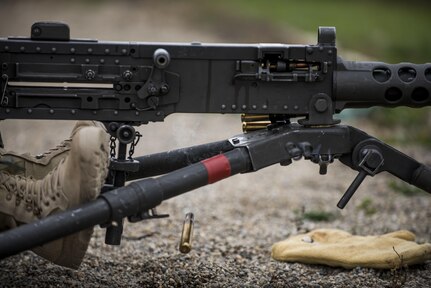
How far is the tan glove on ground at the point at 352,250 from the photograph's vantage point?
16.2 ft

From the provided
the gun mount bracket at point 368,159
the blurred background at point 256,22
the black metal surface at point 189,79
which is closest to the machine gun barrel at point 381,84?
the black metal surface at point 189,79

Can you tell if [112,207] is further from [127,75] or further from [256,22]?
[256,22]

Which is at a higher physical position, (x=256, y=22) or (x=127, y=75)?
(x=256, y=22)

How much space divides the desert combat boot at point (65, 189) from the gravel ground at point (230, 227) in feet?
1.64

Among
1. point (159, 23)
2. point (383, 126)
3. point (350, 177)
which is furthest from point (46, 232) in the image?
point (159, 23)

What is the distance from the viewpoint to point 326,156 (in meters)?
4.30

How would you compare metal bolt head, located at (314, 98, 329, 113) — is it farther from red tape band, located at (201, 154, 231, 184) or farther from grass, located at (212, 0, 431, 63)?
grass, located at (212, 0, 431, 63)

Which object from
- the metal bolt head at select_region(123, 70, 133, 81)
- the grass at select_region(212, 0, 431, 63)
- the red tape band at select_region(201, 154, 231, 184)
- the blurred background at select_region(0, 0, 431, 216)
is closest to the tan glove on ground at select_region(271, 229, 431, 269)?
the red tape band at select_region(201, 154, 231, 184)

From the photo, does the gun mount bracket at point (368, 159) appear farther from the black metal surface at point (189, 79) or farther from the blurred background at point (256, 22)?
the blurred background at point (256, 22)

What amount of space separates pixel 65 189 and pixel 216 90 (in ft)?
3.06

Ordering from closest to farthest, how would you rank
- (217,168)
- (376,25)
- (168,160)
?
(217,168)
(168,160)
(376,25)

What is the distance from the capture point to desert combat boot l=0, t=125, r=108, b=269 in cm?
385

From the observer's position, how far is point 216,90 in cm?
427

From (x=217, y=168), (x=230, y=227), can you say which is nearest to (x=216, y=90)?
(x=217, y=168)
